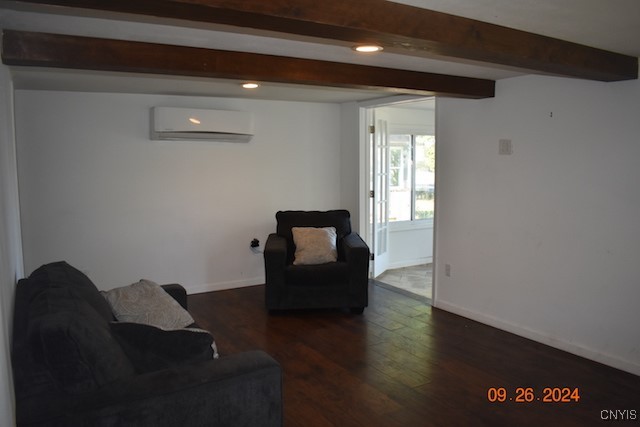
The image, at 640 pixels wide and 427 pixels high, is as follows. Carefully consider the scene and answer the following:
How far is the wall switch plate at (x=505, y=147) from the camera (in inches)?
156

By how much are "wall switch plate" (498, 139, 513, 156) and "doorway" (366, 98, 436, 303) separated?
5.86 ft

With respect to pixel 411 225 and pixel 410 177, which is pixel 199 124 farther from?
pixel 411 225

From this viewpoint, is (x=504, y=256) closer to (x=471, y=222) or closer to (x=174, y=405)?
(x=471, y=222)

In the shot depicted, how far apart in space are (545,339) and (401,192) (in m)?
3.20

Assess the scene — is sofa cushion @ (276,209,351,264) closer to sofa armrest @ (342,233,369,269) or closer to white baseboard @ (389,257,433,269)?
sofa armrest @ (342,233,369,269)

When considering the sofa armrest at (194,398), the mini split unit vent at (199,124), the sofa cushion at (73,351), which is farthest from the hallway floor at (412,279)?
the sofa cushion at (73,351)

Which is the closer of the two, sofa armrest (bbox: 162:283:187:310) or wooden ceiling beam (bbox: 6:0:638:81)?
wooden ceiling beam (bbox: 6:0:638:81)

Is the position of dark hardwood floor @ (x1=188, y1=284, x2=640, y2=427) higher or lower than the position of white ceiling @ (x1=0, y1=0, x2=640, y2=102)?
lower

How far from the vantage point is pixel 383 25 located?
1.88 meters

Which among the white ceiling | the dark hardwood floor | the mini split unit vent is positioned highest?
the white ceiling

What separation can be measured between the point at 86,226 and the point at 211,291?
140 centimetres

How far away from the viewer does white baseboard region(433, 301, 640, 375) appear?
3287 mm

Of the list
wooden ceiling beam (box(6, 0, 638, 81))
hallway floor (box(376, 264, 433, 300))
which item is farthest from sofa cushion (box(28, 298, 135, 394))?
hallway floor (box(376, 264, 433, 300))

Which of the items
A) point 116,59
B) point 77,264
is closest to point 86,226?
point 77,264
